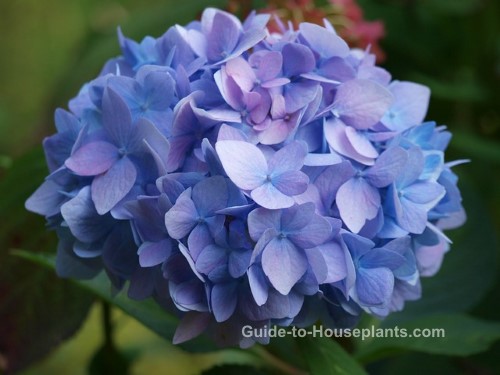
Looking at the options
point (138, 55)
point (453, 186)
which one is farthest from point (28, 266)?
point (453, 186)

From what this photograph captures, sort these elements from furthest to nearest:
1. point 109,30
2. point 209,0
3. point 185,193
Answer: point 109,30 < point 209,0 < point 185,193

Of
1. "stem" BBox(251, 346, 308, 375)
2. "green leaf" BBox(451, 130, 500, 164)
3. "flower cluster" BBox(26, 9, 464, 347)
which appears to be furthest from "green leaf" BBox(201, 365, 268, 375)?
"green leaf" BBox(451, 130, 500, 164)

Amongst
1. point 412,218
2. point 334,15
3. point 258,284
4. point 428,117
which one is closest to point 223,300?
point 258,284

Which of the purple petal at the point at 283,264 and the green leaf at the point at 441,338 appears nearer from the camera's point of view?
the purple petal at the point at 283,264

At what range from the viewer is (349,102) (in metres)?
0.51

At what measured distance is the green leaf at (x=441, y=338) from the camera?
0.60 metres

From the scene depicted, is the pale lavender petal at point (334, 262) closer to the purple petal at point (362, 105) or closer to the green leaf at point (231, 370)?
the purple petal at point (362, 105)

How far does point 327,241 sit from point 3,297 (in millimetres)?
363

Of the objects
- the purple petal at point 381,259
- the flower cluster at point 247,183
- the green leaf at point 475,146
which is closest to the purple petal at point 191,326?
the flower cluster at point 247,183

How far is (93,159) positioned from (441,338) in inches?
12.5

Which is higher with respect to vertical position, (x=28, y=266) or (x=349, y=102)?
(x=349, y=102)

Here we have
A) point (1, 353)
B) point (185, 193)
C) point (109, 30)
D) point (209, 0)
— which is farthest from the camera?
point (109, 30)

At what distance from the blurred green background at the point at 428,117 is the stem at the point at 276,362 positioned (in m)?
0.16

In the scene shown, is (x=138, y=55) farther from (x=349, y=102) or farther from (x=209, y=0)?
(x=209, y=0)
